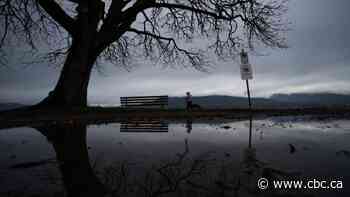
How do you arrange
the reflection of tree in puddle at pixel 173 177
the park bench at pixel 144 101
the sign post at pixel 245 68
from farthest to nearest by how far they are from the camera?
the park bench at pixel 144 101 < the sign post at pixel 245 68 < the reflection of tree in puddle at pixel 173 177

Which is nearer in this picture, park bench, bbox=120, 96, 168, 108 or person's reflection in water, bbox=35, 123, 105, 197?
person's reflection in water, bbox=35, 123, 105, 197

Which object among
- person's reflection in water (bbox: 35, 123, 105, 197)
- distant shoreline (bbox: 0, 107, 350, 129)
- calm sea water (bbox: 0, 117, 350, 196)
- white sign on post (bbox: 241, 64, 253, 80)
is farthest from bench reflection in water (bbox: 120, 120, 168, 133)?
white sign on post (bbox: 241, 64, 253, 80)

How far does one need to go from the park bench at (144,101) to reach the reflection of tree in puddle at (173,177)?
42.8 feet

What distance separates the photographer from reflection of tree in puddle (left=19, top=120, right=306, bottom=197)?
172cm

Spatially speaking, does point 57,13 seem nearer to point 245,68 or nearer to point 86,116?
point 86,116

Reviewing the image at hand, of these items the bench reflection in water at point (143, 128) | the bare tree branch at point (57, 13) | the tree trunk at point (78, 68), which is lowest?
the bench reflection in water at point (143, 128)

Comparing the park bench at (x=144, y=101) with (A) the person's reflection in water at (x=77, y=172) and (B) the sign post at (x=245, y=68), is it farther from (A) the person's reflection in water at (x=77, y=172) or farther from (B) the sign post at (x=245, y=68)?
(A) the person's reflection in water at (x=77, y=172)

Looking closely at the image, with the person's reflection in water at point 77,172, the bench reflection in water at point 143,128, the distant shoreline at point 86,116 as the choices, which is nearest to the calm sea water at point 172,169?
the person's reflection in water at point 77,172

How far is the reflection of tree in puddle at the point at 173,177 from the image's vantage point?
1720mm

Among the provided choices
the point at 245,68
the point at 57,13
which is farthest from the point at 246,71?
the point at 57,13

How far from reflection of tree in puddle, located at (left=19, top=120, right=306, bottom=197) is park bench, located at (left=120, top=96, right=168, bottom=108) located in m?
13.0

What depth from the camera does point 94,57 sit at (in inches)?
495

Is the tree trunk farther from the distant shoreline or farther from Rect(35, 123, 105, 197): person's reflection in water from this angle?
Rect(35, 123, 105, 197): person's reflection in water

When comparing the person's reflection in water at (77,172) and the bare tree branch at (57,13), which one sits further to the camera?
the bare tree branch at (57,13)
